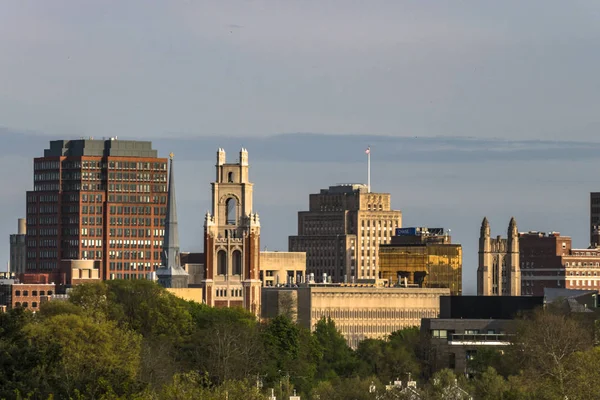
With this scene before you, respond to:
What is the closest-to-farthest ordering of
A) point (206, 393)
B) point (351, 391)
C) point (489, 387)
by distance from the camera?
point (206, 393) < point (351, 391) < point (489, 387)

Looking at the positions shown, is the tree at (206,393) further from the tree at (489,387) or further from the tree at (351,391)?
the tree at (489,387)

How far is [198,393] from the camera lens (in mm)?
125750

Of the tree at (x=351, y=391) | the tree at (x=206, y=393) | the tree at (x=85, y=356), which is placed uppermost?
the tree at (x=85, y=356)

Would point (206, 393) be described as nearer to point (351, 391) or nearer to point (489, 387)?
point (351, 391)

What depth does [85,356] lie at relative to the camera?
179 metres

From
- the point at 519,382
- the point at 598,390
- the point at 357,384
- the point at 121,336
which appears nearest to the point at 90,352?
the point at 121,336

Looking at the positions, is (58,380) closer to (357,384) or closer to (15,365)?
(15,365)

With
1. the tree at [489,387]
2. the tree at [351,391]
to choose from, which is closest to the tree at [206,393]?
the tree at [351,391]

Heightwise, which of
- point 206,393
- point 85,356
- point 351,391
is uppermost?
point 85,356

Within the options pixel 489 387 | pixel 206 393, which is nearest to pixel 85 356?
pixel 489 387

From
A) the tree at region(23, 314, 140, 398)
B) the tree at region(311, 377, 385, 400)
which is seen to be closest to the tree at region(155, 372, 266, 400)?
the tree at region(23, 314, 140, 398)

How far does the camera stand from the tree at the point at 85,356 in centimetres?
12412

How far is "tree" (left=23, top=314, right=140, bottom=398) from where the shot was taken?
124m

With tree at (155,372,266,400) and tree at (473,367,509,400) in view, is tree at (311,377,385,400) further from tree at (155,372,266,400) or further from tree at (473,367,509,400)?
tree at (155,372,266,400)
